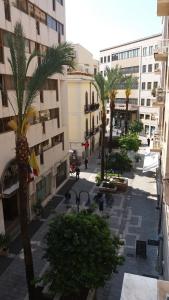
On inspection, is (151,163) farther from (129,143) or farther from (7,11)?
(7,11)

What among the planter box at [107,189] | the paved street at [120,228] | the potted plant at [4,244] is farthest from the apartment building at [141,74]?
the potted plant at [4,244]

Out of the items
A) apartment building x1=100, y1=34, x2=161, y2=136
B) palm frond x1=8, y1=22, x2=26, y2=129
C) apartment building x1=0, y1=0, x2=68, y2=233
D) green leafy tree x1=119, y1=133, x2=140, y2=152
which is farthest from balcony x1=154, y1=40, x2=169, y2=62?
apartment building x1=100, y1=34, x2=161, y2=136

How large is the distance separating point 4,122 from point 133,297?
40.3 feet

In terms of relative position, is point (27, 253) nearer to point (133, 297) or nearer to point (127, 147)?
point (133, 297)

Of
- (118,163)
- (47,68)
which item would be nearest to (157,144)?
(118,163)

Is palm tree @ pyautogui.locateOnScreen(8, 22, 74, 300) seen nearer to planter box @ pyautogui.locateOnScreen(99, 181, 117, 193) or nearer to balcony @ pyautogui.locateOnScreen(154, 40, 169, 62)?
balcony @ pyautogui.locateOnScreen(154, 40, 169, 62)

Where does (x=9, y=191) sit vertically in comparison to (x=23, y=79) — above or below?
below

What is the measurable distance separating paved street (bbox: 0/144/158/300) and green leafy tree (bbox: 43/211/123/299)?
2808 millimetres

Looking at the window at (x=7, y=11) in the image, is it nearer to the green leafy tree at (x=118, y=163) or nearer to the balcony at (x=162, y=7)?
the balcony at (x=162, y=7)

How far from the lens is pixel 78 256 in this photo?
10.4 m

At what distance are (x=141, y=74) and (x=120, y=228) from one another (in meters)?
44.1

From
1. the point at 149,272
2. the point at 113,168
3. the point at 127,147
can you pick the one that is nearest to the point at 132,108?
the point at 127,147

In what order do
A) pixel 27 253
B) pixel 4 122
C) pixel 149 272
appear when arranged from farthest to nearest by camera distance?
pixel 4 122 < pixel 149 272 < pixel 27 253

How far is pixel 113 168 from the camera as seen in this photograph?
95.5 feet
